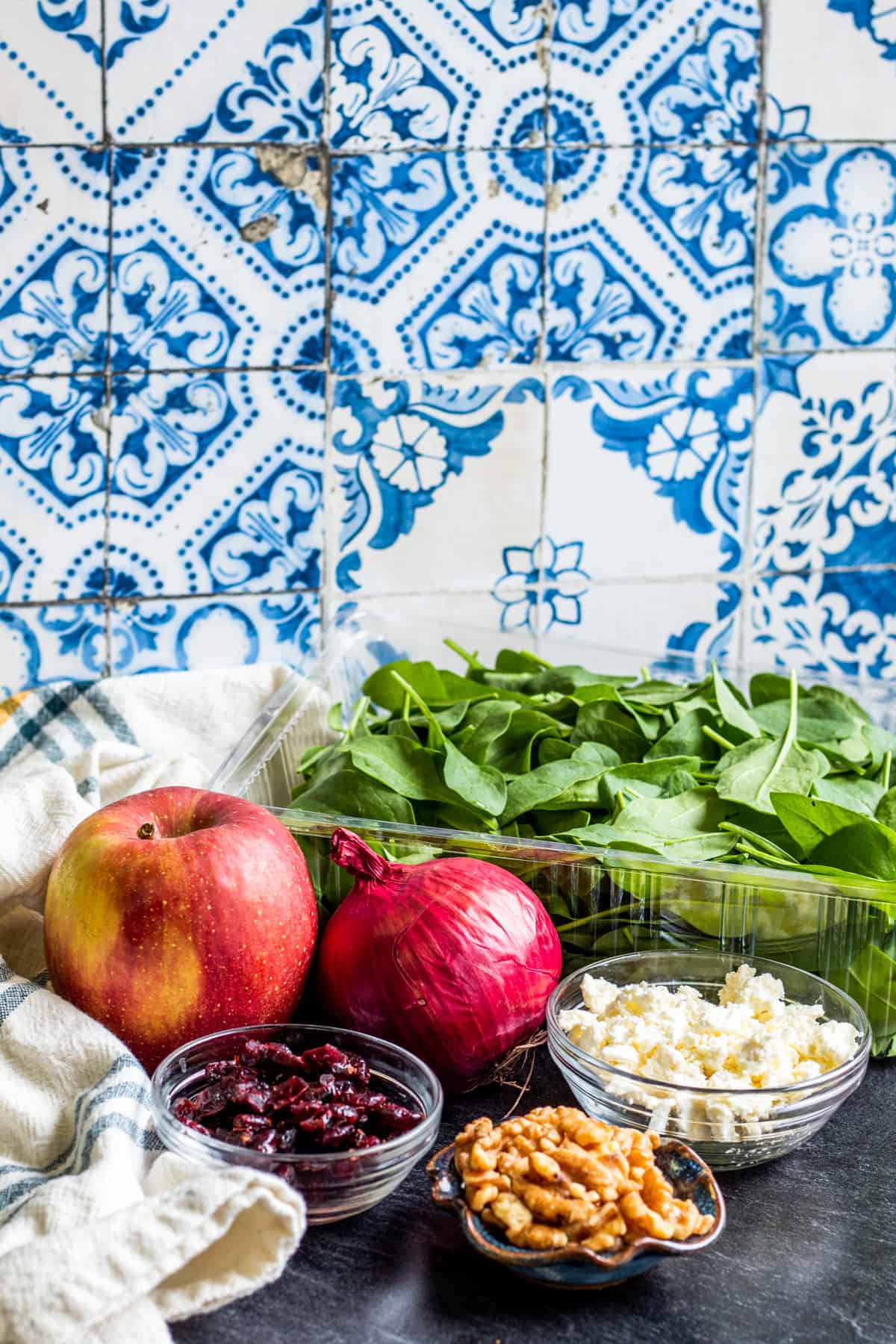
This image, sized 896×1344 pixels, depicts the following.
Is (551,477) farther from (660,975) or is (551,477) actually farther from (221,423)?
(660,975)

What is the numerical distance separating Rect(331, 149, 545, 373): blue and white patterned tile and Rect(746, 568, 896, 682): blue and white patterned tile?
364 mm

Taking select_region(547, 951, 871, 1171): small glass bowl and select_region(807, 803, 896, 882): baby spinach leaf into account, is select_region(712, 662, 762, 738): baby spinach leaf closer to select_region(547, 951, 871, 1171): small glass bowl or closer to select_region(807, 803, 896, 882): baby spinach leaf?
select_region(807, 803, 896, 882): baby spinach leaf

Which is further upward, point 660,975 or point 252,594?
point 252,594

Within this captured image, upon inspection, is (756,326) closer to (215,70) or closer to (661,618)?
(661,618)

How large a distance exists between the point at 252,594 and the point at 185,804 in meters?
0.41

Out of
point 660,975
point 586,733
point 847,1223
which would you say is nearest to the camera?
point 847,1223

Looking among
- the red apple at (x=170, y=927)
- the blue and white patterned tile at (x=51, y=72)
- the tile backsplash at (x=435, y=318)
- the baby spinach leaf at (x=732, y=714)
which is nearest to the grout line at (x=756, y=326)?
the tile backsplash at (x=435, y=318)

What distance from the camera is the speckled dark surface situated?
0.57 m

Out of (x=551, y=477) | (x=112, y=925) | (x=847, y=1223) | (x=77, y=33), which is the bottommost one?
(x=847, y=1223)

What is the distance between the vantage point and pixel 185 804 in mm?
778

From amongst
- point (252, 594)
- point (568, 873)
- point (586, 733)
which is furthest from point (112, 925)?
point (252, 594)

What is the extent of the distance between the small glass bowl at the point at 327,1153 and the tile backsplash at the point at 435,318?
1.72ft

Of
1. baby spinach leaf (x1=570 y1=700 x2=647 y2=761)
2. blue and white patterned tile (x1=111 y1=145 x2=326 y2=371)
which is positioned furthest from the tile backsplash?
baby spinach leaf (x1=570 y1=700 x2=647 y2=761)

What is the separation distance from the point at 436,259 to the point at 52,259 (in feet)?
1.08
